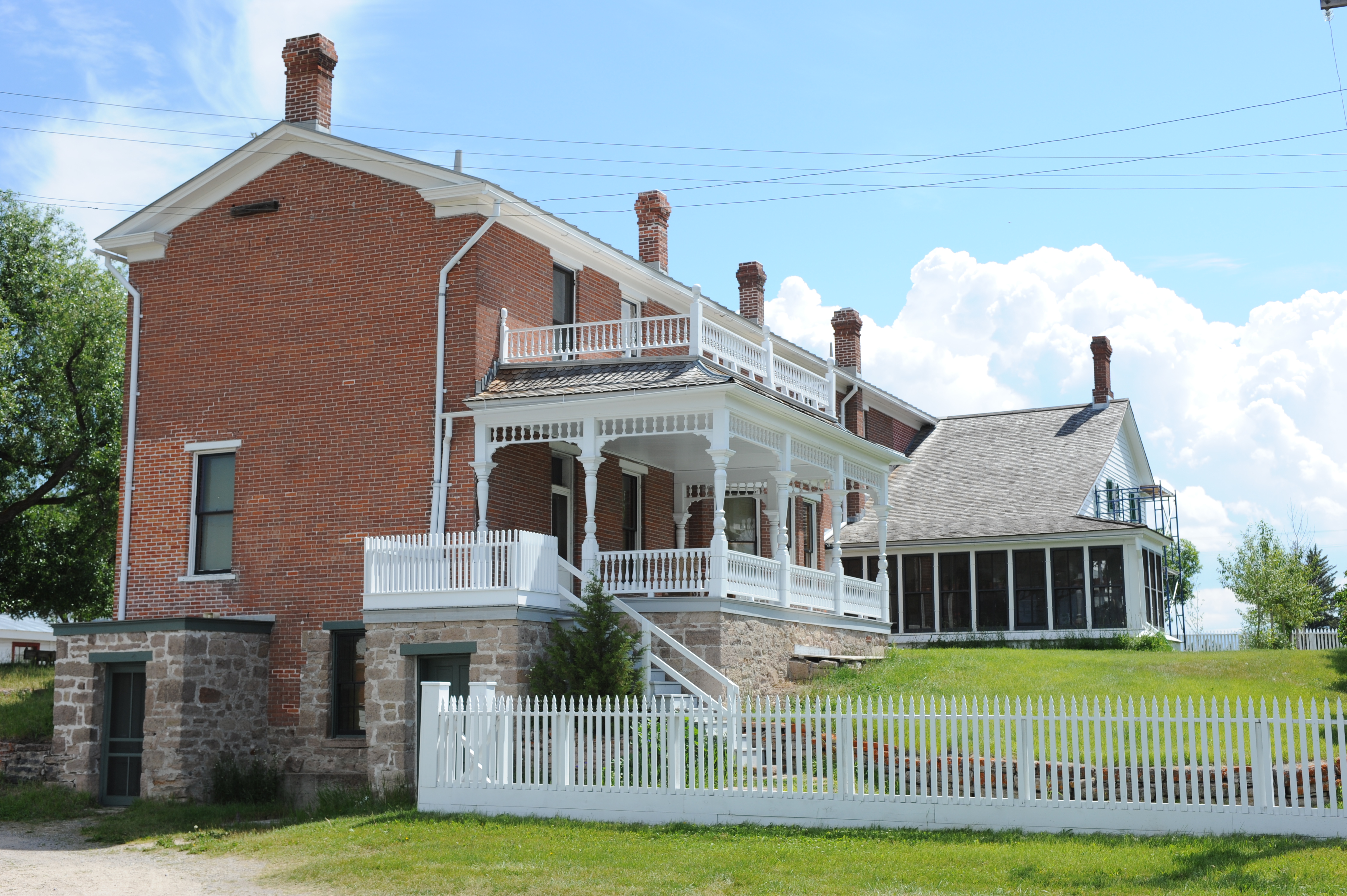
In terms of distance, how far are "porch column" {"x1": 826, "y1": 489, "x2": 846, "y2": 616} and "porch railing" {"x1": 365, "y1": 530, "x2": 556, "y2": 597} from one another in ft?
22.1

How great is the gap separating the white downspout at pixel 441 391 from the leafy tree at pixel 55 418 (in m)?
14.7

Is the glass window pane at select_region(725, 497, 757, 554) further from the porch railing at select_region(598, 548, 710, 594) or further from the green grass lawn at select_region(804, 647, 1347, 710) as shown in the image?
the porch railing at select_region(598, 548, 710, 594)

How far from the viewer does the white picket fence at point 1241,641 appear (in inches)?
1401

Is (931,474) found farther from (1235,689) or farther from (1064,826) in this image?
(1064,826)

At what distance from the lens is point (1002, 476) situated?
35.2 meters

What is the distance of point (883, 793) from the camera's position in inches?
563

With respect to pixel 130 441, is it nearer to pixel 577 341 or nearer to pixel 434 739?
pixel 577 341

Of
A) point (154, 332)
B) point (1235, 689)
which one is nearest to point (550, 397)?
point (154, 332)

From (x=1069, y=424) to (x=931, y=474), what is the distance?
158 inches

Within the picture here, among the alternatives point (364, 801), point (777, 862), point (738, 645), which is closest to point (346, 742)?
point (364, 801)

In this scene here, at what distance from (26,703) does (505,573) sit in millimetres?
10767

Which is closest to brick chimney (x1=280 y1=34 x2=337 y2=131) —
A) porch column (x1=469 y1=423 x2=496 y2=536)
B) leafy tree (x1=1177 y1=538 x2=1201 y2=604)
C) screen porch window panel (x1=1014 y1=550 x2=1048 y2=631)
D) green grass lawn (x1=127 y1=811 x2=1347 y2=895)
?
porch column (x1=469 y1=423 x2=496 y2=536)

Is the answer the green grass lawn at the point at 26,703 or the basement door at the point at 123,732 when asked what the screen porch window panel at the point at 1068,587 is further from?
the green grass lawn at the point at 26,703

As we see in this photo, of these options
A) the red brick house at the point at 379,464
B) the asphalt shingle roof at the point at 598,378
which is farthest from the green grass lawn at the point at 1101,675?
the asphalt shingle roof at the point at 598,378
